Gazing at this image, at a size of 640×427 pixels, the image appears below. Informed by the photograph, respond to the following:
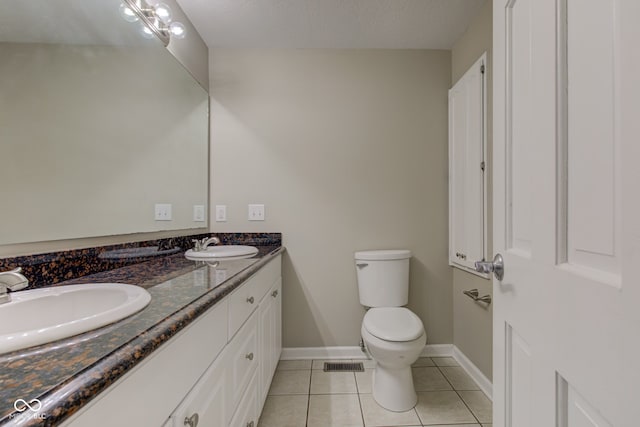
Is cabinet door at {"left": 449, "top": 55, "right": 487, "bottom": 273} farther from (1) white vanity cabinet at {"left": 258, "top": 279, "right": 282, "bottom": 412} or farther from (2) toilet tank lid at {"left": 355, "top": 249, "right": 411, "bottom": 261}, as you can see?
(1) white vanity cabinet at {"left": 258, "top": 279, "right": 282, "bottom": 412}

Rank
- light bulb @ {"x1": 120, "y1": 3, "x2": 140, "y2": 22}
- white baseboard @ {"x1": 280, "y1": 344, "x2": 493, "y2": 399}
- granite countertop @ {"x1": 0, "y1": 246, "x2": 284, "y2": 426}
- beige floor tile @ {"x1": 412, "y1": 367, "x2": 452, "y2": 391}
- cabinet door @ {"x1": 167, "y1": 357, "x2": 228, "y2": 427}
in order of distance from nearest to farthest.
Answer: granite countertop @ {"x1": 0, "y1": 246, "x2": 284, "y2": 426} < cabinet door @ {"x1": 167, "y1": 357, "x2": 228, "y2": 427} < light bulb @ {"x1": 120, "y1": 3, "x2": 140, "y2": 22} < beige floor tile @ {"x1": 412, "y1": 367, "x2": 452, "y2": 391} < white baseboard @ {"x1": 280, "y1": 344, "x2": 493, "y2": 399}

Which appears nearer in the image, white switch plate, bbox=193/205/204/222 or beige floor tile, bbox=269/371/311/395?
beige floor tile, bbox=269/371/311/395

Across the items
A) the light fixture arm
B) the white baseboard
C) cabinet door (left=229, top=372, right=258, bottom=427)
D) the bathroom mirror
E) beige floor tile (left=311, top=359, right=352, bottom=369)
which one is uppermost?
the light fixture arm

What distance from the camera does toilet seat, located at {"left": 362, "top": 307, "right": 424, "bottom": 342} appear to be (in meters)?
1.51

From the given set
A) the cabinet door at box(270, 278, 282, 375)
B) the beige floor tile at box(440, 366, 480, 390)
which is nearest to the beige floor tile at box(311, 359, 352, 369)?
the cabinet door at box(270, 278, 282, 375)

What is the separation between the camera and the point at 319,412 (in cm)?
157

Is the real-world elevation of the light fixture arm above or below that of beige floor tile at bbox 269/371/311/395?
above

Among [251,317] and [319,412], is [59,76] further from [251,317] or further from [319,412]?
[319,412]

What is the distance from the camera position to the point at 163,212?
5.56 feet

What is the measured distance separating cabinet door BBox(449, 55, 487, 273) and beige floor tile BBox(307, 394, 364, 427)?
110cm
